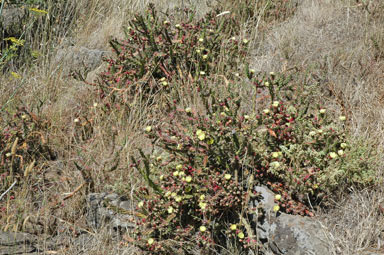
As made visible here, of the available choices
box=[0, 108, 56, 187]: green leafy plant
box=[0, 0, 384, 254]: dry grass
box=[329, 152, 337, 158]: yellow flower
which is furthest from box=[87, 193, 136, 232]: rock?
box=[329, 152, 337, 158]: yellow flower

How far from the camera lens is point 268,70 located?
3.60 meters

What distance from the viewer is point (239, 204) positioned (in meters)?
2.43

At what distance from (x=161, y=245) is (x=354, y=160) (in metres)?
1.39

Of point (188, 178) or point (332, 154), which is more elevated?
point (332, 154)

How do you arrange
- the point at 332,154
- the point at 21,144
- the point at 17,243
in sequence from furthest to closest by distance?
the point at 21,144, the point at 17,243, the point at 332,154

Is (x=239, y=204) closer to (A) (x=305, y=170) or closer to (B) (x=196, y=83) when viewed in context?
(A) (x=305, y=170)

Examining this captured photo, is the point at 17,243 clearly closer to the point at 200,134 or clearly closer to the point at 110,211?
the point at 110,211

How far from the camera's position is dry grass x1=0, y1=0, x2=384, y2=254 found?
2350 mm

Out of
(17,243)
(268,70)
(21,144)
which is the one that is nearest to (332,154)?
(268,70)

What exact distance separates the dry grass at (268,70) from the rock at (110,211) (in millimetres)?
86

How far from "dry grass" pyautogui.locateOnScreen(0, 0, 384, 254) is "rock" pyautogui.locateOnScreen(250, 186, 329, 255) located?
89 millimetres

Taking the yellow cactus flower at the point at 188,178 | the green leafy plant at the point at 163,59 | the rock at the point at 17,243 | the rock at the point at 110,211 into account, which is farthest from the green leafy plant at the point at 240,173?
the green leafy plant at the point at 163,59

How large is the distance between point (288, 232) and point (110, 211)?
132 centimetres

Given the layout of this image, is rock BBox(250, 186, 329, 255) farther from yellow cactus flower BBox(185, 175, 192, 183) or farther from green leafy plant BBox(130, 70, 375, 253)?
yellow cactus flower BBox(185, 175, 192, 183)
